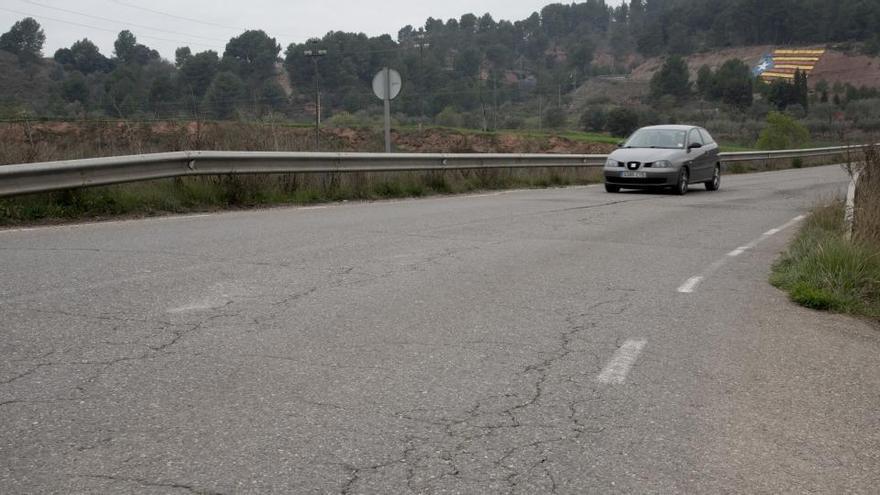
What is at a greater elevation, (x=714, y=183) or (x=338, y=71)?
(x=338, y=71)

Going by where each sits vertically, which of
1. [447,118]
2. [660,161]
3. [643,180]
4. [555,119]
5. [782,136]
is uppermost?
[447,118]

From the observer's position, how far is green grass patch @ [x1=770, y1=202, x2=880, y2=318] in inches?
283

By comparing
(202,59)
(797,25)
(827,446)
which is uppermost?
(797,25)

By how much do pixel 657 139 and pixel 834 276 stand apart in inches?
520

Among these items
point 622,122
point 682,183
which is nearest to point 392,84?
point 682,183

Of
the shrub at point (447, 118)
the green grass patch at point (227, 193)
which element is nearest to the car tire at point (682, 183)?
the green grass patch at point (227, 193)

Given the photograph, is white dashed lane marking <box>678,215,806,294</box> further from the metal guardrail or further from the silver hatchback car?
the silver hatchback car

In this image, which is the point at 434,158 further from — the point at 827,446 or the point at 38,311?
the point at 827,446

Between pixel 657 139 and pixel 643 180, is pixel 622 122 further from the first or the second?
pixel 643 180

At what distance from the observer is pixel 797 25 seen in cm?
17625

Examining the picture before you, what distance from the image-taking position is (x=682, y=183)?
19.7 meters

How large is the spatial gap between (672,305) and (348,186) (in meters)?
9.98

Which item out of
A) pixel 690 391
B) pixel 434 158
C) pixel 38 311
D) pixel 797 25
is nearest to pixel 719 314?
pixel 690 391

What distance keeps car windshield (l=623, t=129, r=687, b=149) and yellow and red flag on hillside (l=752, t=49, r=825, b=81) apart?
148806mm
